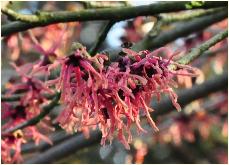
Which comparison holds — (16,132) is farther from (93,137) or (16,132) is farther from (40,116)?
(93,137)

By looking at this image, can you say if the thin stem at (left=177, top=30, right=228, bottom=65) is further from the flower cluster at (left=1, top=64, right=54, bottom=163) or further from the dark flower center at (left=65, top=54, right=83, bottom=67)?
the flower cluster at (left=1, top=64, right=54, bottom=163)

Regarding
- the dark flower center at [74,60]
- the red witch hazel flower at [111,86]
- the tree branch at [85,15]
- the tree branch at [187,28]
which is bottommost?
the red witch hazel flower at [111,86]

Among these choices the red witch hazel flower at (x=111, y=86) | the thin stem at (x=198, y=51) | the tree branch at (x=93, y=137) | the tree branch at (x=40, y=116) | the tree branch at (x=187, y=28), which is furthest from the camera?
the tree branch at (x=93, y=137)

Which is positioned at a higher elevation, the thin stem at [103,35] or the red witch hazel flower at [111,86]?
the thin stem at [103,35]

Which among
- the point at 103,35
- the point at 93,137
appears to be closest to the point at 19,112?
the point at 93,137

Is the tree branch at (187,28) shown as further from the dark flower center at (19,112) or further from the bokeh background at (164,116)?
the dark flower center at (19,112)

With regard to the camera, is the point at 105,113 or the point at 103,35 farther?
the point at 103,35

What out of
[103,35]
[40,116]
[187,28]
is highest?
[187,28]

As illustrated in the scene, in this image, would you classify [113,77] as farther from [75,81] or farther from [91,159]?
[91,159]

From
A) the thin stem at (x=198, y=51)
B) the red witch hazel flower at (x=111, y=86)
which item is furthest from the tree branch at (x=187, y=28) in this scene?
the red witch hazel flower at (x=111, y=86)

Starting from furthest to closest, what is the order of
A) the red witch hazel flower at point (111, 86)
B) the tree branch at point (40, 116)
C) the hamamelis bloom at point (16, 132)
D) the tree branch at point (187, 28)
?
the tree branch at point (187, 28) < the hamamelis bloom at point (16, 132) < the tree branch at point (40, 116) < the red witch hazel flower at point (111, 86)
